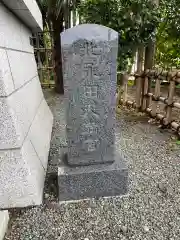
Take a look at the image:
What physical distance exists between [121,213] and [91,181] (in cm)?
34

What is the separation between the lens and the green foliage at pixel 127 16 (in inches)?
135

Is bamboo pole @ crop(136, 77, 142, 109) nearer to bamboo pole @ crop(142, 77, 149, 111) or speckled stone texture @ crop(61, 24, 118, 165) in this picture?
bamboo pole @ crop(142, 77, 149, 111)

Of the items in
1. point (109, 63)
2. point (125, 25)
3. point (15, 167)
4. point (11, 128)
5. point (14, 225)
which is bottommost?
point (14, 225)

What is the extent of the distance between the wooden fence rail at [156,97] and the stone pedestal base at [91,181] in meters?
1.60

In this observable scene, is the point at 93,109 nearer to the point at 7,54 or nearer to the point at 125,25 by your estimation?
the point at 7,54

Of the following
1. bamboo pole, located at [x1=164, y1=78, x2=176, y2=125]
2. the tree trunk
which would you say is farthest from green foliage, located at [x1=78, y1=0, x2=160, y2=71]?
the tree trunk

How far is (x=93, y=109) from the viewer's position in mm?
1682

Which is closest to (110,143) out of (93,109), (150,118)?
(93,109)

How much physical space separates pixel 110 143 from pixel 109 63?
0.67 meters

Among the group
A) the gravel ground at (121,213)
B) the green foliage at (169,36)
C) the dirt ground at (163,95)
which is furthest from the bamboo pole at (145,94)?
the gravel ground at (121,213)

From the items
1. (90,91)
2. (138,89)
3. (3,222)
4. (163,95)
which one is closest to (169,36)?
(163,95)

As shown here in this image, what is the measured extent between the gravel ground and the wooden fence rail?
1030 millimetres

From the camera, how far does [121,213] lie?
1.58 metres

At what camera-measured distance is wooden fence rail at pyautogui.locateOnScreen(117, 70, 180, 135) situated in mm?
3018
